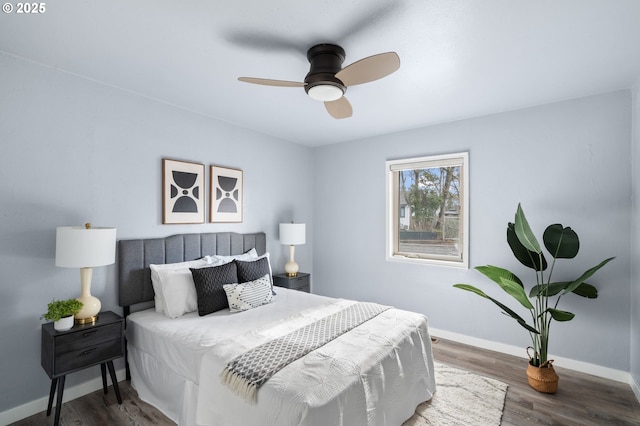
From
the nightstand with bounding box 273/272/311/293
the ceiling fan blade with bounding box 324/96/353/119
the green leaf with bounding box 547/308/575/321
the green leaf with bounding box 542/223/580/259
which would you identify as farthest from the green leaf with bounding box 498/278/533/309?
the nightstand with bounding box 273/272/311/293

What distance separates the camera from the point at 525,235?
2633mm

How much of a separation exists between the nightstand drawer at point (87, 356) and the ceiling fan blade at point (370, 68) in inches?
99.9

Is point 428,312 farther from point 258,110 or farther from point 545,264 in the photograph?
point 258,110

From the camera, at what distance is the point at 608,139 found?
2.80m

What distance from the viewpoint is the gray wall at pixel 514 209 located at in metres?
2.77

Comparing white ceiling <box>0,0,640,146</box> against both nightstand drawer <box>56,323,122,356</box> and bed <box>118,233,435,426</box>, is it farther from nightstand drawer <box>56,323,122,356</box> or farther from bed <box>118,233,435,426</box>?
nightstand drawer <box>56,323,122,356</box>

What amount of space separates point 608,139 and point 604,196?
53 cm

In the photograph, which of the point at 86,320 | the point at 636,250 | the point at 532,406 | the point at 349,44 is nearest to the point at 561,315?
the point at 532,406

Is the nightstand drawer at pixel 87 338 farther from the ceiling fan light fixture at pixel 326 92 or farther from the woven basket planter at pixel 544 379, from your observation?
the woven basket planter at pixel 544 379

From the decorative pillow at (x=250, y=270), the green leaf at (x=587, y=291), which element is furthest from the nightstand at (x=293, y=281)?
the green leaf at (x=587, y=291)

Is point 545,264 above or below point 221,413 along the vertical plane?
above

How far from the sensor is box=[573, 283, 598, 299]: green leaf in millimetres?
2564

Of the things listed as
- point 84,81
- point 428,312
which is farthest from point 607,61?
point 84,81

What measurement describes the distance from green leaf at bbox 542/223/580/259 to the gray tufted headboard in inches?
126
